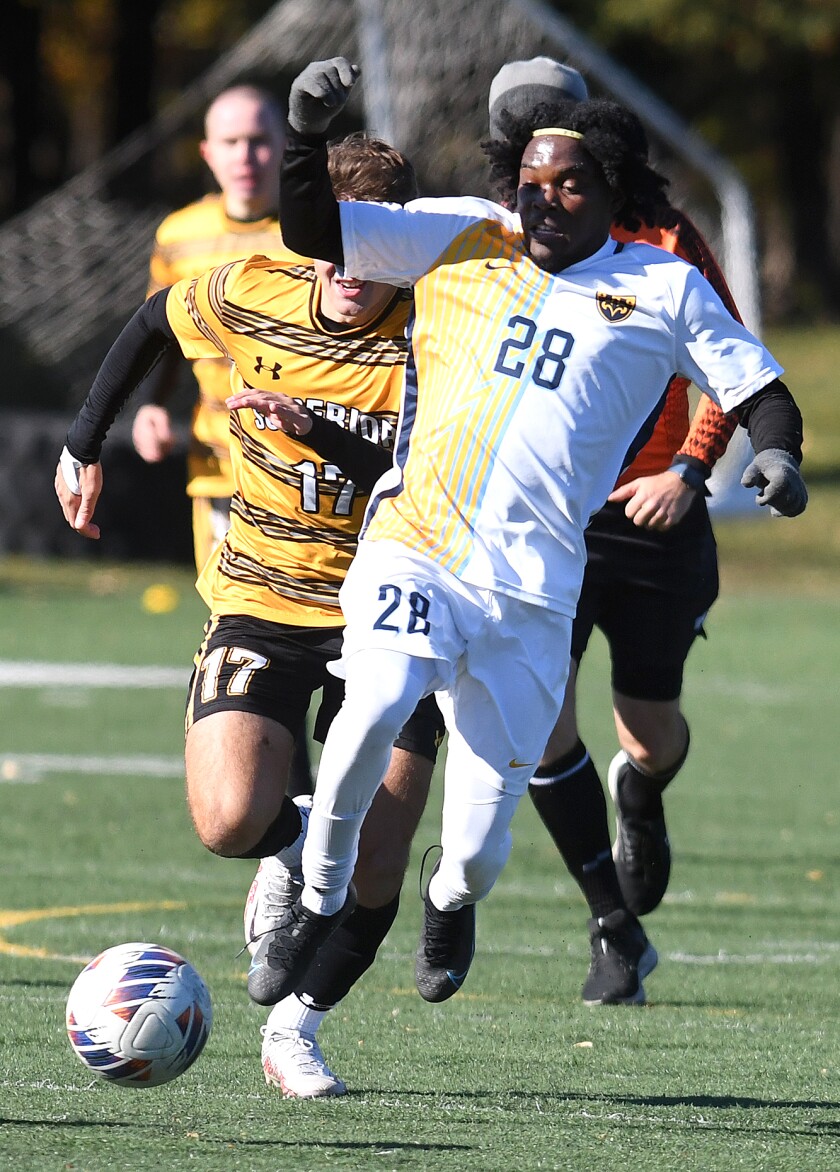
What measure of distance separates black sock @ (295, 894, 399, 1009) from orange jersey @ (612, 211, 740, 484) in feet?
5.00

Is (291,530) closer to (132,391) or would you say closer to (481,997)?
(132,391)

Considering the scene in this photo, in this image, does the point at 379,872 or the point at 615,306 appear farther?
the point at 379,872

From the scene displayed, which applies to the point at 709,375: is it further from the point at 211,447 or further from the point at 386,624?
the point at 211,447

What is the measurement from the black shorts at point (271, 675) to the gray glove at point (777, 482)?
1.08 metres

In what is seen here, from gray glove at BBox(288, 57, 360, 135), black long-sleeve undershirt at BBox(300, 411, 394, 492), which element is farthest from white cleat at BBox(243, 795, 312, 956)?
gray glove at BBox(288, 57, 360, 135)

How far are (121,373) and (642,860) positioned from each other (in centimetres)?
257

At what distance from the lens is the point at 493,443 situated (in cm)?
467


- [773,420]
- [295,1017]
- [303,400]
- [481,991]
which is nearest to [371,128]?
[481,991]

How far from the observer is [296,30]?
20.8 m

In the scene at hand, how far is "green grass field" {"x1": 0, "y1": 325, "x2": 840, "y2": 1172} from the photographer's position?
4.36m

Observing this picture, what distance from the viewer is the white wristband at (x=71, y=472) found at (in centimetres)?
530

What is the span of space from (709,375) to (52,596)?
47.3 feet

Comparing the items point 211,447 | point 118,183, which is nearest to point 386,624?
point 211,447

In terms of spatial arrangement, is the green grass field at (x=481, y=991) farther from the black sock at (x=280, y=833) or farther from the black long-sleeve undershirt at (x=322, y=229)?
the black long-sleeve undershirt at (x=322, y=229)
